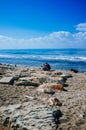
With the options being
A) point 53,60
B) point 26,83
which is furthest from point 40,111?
point 53,60

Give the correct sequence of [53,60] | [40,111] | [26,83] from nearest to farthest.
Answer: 1. [40,111]
2. [26,83]
3. [53,60]

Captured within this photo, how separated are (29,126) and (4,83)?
6344mm

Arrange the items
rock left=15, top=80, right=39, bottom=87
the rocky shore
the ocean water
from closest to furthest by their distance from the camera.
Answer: the rocky shore
rock left=15, top=80, right=39, bottom=87
the ocean water

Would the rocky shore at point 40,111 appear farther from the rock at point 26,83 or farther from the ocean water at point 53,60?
the ocean water at point 53,60

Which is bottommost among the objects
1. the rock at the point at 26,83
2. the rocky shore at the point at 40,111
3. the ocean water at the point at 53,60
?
the ocean water at the point at 53,60

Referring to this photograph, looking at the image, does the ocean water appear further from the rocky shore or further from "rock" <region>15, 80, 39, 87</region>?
the rocky shore

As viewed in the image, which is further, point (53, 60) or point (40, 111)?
point (53, 60)

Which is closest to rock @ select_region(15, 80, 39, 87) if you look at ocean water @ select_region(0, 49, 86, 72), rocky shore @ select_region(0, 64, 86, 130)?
rocky shore @ select_region(0, 64, 86, 130)

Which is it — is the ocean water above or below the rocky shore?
below

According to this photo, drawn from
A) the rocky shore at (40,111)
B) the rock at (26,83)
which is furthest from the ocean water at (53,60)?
the rocky shore at (40,111)

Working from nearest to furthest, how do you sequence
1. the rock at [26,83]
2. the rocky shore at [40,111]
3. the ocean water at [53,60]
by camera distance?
the rocky shore at [40,111] → the rock at [26,83] → the ocean water at [53,60]

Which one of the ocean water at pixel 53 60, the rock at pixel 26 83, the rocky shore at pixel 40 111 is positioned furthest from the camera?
the ocean water at pixel 53 60

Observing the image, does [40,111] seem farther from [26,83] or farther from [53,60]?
[53,60]

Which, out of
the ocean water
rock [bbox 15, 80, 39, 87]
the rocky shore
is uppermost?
rock [bbox 15, 80, 39, 87]
